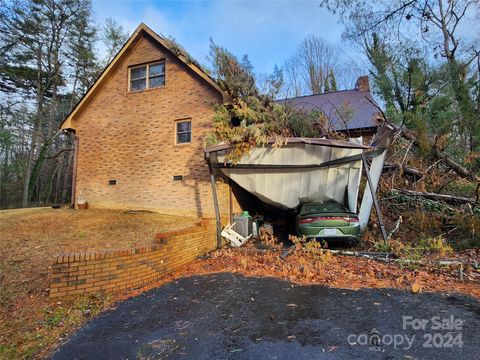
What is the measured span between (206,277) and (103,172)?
8686 mm

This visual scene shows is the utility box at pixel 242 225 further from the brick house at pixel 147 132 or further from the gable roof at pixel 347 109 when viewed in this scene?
the gable roof at pixel 347 109

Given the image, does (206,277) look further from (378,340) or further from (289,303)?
(378,340)

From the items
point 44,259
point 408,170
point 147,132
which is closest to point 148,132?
point 147,132

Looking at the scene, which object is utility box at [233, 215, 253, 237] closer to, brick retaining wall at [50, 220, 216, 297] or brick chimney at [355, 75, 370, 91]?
brick retaining wall at [50, 220, 216, 297]

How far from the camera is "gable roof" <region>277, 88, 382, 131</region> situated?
11.5 metres

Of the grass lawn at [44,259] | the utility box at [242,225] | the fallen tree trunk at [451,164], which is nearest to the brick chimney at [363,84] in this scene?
the fallen tree trunk at [451,164]

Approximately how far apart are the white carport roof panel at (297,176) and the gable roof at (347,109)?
7.21ft

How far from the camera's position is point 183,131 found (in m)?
10.9

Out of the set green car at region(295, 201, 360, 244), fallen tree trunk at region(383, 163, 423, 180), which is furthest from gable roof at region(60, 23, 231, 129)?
fallen tree trunk at region(383, 163, 423, 180)

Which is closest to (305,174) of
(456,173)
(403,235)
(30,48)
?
(403,235)

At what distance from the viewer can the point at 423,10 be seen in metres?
9.77

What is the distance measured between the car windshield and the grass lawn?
152 inches

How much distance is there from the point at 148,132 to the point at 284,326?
982 centimetres

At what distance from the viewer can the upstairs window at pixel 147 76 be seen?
11.6m
